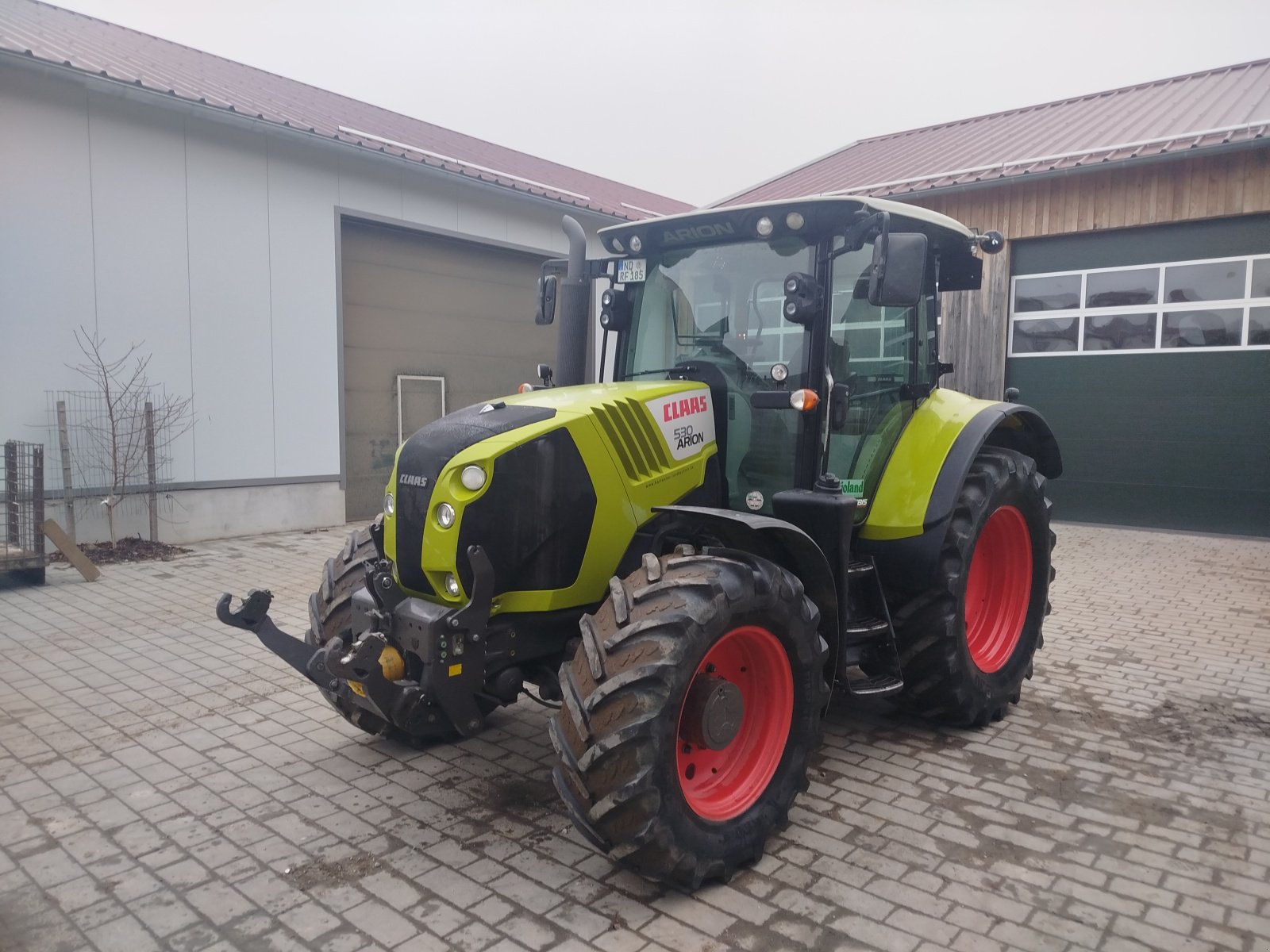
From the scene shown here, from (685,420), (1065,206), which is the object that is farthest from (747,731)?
(1065,206)

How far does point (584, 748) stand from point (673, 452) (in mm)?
1289

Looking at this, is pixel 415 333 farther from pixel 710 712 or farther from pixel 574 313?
pixel 710 712

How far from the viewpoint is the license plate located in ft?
13.6

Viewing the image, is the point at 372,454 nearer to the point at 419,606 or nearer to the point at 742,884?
the point at 419,606

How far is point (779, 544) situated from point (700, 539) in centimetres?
31

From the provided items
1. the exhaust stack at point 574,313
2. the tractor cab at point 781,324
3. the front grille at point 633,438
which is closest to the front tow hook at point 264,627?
the front grille at point 633,438

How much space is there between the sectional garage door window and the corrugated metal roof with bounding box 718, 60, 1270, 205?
1.30 m

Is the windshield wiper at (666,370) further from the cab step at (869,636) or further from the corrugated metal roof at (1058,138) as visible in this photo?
the corrugated metal roof at (1058,138)

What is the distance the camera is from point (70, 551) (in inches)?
293

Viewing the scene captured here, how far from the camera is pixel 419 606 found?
10.2 ft

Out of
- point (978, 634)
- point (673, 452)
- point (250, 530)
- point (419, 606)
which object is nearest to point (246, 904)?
point (419, 606)

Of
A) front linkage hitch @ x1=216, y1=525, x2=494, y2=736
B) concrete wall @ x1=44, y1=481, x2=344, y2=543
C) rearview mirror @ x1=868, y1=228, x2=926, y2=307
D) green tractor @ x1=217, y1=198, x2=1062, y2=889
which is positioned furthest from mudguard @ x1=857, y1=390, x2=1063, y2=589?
concrete wall @ x1=44, y1=481, x2=344, y2=543

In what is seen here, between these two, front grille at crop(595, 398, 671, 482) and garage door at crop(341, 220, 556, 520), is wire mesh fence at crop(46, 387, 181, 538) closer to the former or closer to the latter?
garage door at crop(341, 220, 556, 520)

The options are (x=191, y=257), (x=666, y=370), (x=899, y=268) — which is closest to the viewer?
(x=899, y=268)
